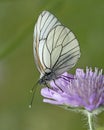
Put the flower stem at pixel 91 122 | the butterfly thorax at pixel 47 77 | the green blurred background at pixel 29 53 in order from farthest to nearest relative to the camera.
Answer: the green blurred background at pixel 29 53
the butterfly thorax at pixel 47 77
the flower stem at pixel 91 122

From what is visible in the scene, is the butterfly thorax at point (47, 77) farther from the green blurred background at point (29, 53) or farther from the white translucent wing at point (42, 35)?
the green blurred background at point (29, 53)

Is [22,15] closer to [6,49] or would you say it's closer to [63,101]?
[6,49]

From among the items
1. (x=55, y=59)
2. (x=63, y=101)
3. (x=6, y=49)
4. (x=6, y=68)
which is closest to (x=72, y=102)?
(x=63, y=101)

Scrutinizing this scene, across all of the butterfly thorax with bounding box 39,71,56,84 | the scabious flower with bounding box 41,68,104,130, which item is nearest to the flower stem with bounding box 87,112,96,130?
the scabious flower with bounding box 41,68,104,130

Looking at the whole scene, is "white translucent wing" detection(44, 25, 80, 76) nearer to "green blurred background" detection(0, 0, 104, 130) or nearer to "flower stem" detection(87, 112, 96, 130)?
"flower stem" detection(87, 112, 96, 130)

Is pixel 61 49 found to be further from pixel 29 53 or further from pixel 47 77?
pixel 29 53

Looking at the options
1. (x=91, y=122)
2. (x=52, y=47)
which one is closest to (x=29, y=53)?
(x=52, y=47)

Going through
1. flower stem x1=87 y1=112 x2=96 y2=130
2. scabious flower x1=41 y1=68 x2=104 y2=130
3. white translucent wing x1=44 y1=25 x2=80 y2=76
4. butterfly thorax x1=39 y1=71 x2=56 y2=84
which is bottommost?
flower stem x1=87 y1=112 x2=96 y2=130

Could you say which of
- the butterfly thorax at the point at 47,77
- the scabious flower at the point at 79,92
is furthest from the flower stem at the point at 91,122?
the butterfly thorax at the point at 47,77
